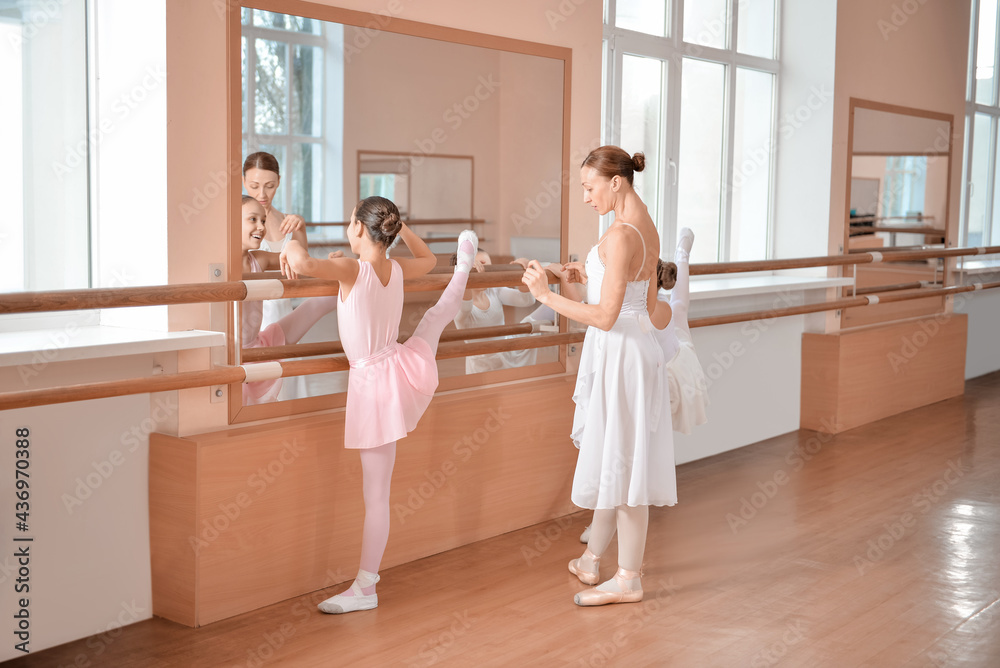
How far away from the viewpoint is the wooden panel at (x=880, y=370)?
623 centimetres

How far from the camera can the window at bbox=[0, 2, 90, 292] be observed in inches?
117

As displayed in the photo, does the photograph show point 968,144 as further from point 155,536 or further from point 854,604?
point 155,536

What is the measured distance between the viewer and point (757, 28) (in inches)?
256

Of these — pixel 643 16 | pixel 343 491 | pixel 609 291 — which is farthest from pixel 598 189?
pixel 643 16

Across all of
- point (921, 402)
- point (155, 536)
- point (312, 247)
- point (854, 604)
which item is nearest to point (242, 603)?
point (155, 536)

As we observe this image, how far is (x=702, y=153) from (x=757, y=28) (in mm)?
1092

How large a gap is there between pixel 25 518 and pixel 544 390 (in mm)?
2086

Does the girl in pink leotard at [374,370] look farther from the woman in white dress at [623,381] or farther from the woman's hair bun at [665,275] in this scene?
the woman's hair bun at [665,275]

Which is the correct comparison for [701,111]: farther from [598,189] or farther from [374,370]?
[374,370]

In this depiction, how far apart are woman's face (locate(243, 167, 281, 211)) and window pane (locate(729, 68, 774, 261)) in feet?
12.7

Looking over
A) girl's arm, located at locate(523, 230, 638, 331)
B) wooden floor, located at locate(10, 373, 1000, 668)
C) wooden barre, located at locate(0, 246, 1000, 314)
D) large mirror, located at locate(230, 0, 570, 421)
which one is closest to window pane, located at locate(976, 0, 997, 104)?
wooden floor, located at locate(10, 373, 1000, 668)

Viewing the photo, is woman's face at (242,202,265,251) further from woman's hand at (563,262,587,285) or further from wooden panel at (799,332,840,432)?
wooden panel at (799,332,840,432)

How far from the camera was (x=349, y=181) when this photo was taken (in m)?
3.40

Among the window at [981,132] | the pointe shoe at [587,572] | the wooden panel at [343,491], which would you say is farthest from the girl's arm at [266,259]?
the window at [981,132]
